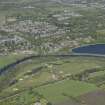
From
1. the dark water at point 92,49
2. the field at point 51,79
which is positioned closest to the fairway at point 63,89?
the field at point 51,79

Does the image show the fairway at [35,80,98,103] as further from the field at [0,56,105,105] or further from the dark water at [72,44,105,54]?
the dark water at [72,44,105,54]

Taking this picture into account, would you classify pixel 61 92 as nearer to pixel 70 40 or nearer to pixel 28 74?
pixel 28 74

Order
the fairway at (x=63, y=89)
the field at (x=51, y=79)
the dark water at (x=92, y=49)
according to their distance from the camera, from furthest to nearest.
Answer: the dark water at (x=92, y=49) → the field at (x=51, y=79) → the fairway at (x=63, y=89)

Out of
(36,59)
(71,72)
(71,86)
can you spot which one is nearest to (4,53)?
(36,59)

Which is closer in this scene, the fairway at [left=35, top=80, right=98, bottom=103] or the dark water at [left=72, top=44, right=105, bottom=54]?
the fairway at [left=35, top=80, right=98, bottom=103]

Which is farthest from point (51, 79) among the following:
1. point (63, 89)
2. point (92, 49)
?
point (92, 49)

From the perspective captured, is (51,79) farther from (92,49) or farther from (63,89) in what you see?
(92,49)

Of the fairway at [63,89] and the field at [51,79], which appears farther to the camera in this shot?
the field at [51,79]

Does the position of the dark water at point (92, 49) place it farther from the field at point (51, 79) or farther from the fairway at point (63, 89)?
the fairway at point (63, 89)

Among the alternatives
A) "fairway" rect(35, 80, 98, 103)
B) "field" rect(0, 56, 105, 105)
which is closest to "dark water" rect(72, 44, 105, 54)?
"field" rect(0, 56, 105, 105)
